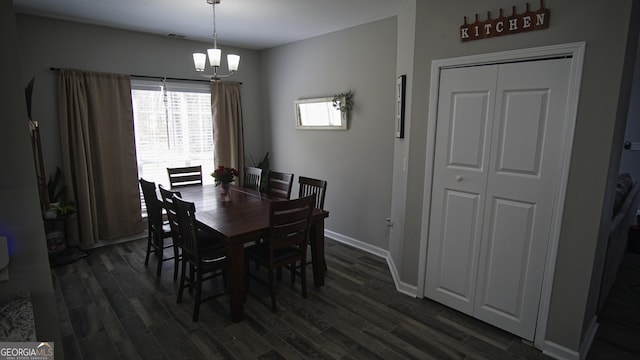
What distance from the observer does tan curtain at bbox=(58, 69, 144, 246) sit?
373 centimetres

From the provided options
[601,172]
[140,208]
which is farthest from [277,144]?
[601,172]

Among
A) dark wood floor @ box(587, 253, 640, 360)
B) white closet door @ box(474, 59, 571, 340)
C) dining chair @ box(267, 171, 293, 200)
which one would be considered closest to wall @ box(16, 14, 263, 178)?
dining chair @ box(267, 171, 293, 200)

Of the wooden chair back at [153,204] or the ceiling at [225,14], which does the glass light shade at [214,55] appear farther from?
the wooden chair back at [153,204]

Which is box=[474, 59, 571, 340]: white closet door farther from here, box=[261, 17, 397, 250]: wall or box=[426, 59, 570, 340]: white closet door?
box=[261, 17, 397, 250]: wall

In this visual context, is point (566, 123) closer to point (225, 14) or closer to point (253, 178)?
point (225, 14)

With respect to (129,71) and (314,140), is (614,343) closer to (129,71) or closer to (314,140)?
(314,140)

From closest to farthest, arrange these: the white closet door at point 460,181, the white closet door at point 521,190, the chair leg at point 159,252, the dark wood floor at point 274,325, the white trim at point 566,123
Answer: the white trim at point 566,123
the white closet door at point 521,190
the dark wood floor at point 274,325
the white closet door at point 460,181
the chair leg at point 159,252

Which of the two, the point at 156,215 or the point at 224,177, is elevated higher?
the point at 224,177

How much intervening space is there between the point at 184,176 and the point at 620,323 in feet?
15.3

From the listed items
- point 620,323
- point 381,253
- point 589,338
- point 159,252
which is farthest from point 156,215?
point 620,323

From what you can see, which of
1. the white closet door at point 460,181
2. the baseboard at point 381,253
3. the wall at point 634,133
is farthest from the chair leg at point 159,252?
the wall at point 634,133

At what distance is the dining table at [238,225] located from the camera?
2.53 meters

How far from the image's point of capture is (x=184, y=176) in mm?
4250

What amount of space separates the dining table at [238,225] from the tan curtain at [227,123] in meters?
1.26
